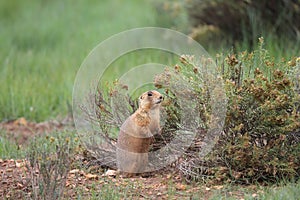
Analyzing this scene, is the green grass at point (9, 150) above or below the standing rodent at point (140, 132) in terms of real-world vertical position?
below

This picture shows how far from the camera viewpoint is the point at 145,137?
536cm

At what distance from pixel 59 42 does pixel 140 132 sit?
20.0 ft

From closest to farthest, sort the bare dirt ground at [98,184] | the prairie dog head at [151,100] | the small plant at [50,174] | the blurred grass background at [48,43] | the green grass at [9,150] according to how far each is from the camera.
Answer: the small plant at [50,174] → the bare dirt ground at [98,184] → the prairie dog head at [151,100] → the green grass at [9,150] → the blurred grass background at [48,43]

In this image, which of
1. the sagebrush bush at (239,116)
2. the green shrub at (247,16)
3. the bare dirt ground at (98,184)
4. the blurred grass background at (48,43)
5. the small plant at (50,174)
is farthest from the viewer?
the green shrub at (247,16)

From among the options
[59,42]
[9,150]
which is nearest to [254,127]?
[9,150]

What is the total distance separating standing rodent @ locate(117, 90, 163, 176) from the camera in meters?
5.32

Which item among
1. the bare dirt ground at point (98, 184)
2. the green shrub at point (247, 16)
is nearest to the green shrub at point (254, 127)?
the bare dirt ground at point (98, 184)

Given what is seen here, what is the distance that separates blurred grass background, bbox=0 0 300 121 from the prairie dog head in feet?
7.87

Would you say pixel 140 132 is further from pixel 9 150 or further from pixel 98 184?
pixel 9 150

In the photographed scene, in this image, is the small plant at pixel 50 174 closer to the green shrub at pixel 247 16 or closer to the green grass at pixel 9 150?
the green grass at pixel 9 150

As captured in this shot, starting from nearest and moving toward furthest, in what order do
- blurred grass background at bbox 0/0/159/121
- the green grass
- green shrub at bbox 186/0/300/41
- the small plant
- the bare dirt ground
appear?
the small plant → the bare dirt ground → the green grass → blurred grass background at bbox 0/0/159/121 → green shrub at bbox 186/0/300/41

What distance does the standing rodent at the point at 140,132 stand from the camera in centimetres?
532

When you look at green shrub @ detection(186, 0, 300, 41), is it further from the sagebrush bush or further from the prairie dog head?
the prairie dog head

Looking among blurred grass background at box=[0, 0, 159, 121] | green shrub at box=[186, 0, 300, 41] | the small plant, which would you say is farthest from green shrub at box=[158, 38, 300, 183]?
green shrub at box=[186, 0, 300, 41]
